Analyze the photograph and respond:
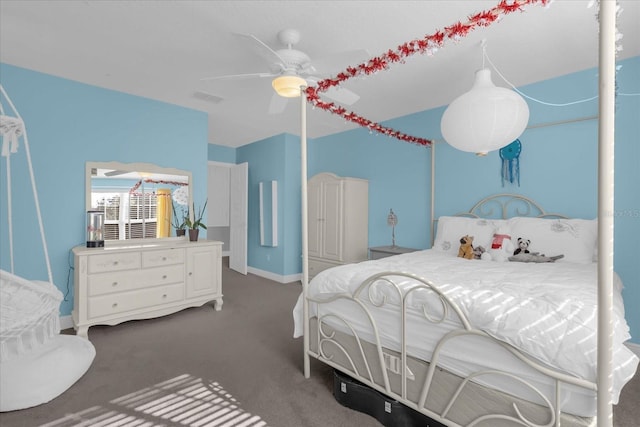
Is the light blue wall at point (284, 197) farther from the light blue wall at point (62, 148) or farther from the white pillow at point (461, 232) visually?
the white pillow at point (461, 232)

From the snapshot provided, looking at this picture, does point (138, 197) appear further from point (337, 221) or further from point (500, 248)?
point (500, 248)

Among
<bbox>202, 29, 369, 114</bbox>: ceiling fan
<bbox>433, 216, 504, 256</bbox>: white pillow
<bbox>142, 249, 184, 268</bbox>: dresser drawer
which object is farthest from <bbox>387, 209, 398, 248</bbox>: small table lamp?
<bbox>142, 249, 184, 268</bbox>: dresser drawer

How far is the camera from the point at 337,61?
2.18 m

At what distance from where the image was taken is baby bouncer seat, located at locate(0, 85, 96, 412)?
65.9 inches

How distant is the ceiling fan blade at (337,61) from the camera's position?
6.69 ft

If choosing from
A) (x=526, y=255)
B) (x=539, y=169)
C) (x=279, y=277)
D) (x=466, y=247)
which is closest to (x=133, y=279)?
(x=279, y=277)

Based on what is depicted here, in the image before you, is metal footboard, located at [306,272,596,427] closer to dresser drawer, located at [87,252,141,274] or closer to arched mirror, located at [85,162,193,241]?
dresser drawer, located at [87,252,141,274]

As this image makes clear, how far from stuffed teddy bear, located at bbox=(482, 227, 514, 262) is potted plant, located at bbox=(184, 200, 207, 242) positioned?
3.23 m

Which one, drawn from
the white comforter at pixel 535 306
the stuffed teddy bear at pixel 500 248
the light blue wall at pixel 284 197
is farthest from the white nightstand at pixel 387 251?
the light blue wall at pixel 284 197

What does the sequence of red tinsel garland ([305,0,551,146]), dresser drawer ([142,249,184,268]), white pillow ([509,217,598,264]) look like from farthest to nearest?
1. dresser drawer ([142,249,184,268])
2. white pillow ([509,217,598,264])
3. red tinsel garland ([305,0,551,146])

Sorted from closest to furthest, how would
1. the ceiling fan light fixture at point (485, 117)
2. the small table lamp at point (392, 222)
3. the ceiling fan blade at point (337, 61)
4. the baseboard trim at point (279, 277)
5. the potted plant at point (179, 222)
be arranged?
1. the ceiling fan light fixture at point (485, 117)
2. the ceiling fan blade at point (337, 61)
3. the potted plant at point (179, 222)
4. the small table lamp at point (392, 222)
5. the baseboard trim at point (279, 277)

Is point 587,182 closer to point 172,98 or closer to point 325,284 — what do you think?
point 325,284

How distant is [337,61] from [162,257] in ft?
8.92

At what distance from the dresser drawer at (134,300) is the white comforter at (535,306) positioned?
6.27ft
